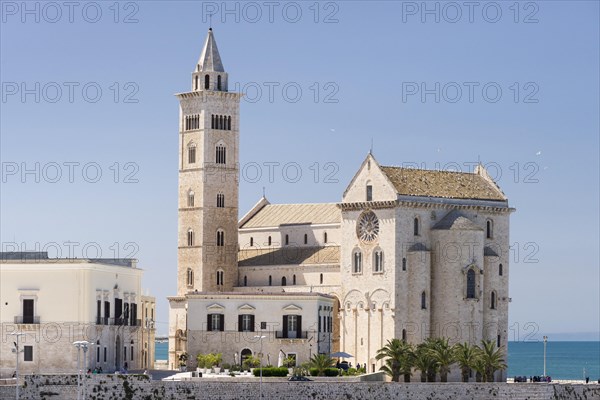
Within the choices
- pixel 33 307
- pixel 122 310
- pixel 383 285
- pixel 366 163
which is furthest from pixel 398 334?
pixel 33 307

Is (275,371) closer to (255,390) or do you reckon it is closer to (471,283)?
(255,390)

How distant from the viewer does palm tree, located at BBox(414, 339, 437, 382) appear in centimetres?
9025

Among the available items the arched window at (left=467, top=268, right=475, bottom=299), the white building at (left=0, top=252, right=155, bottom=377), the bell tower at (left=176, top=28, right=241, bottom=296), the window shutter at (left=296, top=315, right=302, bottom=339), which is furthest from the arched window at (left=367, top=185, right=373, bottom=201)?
the white building at (left=0, top=252, right=155, bottom=377)

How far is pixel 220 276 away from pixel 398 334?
1690 cm

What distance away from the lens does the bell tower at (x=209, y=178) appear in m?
107

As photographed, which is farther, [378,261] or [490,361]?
[378,261]

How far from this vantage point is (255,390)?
271ft

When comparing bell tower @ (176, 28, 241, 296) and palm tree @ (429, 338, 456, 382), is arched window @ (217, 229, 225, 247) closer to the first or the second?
bell tower @ (176, 28, 241, 296)

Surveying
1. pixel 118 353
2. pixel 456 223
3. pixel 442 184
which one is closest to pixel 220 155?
pixel 442 184

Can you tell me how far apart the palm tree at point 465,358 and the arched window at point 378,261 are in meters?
7.70

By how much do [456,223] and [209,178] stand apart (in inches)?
762

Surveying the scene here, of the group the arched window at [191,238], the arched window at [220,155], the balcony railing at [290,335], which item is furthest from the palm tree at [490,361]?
the arched window at [220,155]

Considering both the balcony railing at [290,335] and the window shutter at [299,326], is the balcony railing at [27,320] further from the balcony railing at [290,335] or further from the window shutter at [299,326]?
the window shutter at [299,326]

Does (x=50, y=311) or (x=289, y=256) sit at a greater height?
(x=289, y=256)
